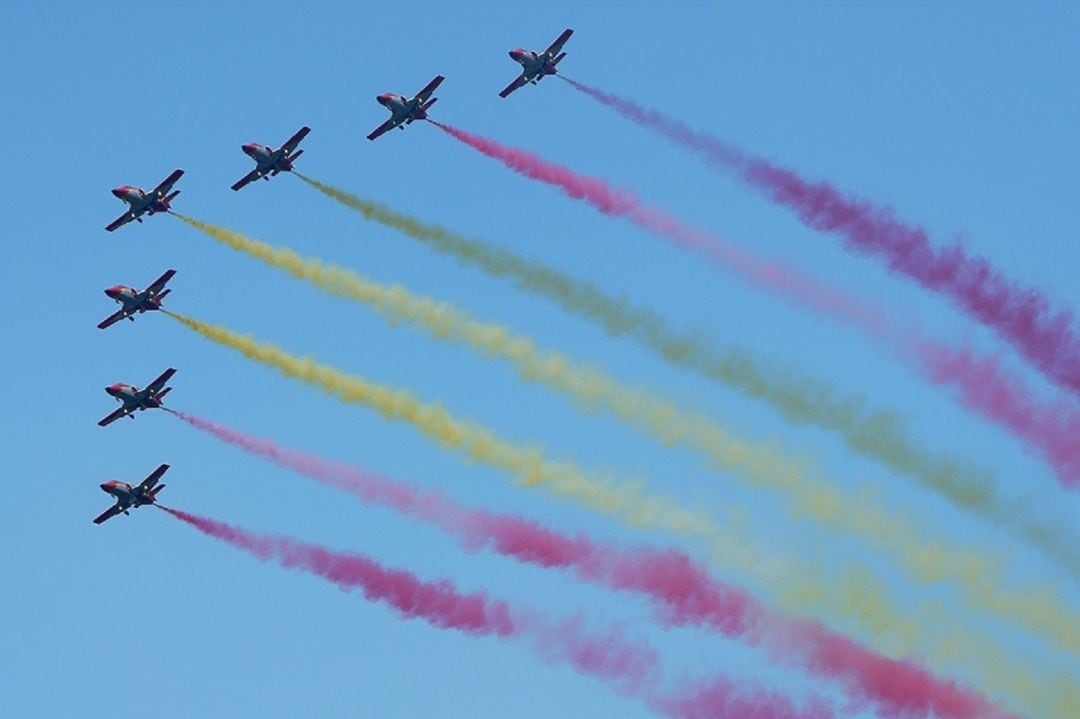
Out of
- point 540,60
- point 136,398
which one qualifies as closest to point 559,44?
point 540,60

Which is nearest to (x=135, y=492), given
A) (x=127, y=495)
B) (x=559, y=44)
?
(x=127, y=495)

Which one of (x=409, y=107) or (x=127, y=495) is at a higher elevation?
(x=409, y=107)

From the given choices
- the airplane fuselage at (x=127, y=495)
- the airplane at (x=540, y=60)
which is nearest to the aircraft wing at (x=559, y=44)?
the airplane at (x=540, y=60)

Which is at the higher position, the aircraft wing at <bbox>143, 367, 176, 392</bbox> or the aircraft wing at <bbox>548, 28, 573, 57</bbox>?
the aircraft wing at <bbox>548, 28, 573, 57</bbox>

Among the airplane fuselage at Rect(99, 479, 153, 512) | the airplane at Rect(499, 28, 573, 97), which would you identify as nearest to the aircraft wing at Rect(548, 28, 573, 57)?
the airplane at Rect(499, 28, 573, 97)

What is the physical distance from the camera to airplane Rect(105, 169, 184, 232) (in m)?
91.5

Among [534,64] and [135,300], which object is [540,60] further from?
[135,300]

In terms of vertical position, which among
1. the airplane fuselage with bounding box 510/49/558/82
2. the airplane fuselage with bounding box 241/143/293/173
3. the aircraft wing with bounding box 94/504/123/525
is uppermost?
the airplane fuselage with bounding box 510/49/558/82

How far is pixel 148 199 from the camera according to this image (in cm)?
9156

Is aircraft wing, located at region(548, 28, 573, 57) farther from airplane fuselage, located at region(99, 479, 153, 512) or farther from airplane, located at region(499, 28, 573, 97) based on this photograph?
airplane fuselage, located at region(99, 479, 153, 512)

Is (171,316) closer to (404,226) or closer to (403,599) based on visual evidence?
(404,226)

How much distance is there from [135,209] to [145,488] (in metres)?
12.0

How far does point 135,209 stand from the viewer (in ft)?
301

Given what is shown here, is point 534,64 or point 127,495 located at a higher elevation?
point 534,64
